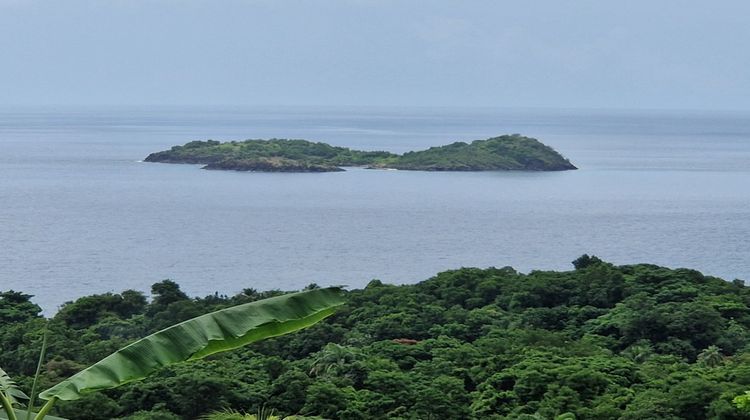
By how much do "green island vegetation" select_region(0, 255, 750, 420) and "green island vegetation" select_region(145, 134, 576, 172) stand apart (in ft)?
271

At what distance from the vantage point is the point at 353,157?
12912 centimetres

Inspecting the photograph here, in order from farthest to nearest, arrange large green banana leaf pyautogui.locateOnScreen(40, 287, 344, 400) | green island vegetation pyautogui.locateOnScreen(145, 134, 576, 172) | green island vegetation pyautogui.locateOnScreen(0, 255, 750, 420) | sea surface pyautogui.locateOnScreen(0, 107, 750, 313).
A: green island vegetation pyautogui.locateOnScreen(145, 134, 576, 172) < sea surface pyautogui.locateOnScreen(0, 107, 750, 313) < green island vegetation pyautogui.locateOnScreen(0, 255, 750, 420) < large green banana leaf pyautogui.locateOnScreen(40, 287, 344, 400)

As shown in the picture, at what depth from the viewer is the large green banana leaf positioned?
640 cm

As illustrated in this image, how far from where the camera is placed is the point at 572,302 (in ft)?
131

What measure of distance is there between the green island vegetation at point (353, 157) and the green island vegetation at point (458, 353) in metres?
82.7

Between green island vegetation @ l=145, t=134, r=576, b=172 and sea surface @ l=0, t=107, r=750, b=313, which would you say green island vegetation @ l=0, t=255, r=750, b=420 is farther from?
green island vegetation @ l=145, t=134, r=576, b=172

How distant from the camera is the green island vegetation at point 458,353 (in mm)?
25216

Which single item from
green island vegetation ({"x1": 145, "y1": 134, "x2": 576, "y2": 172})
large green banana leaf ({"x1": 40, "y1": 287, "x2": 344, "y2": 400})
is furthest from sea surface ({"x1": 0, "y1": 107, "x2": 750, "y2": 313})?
large green banana leaf ({"x1": 40, "y1": 287, "x2": 344, "y2": 400})

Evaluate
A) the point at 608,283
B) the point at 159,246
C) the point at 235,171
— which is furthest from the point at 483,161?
the point at 608,283

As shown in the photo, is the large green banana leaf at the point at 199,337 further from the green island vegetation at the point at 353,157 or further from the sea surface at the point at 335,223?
the green island vegetation at the point at 353,157

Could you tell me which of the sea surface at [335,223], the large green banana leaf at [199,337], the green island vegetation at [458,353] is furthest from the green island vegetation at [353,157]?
the large green banana leaf at [199,337]

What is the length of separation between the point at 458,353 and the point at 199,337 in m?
24.0

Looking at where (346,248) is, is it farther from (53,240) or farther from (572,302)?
(572,302)

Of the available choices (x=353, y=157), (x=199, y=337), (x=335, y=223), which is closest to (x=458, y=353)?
(x=199, y=337)
